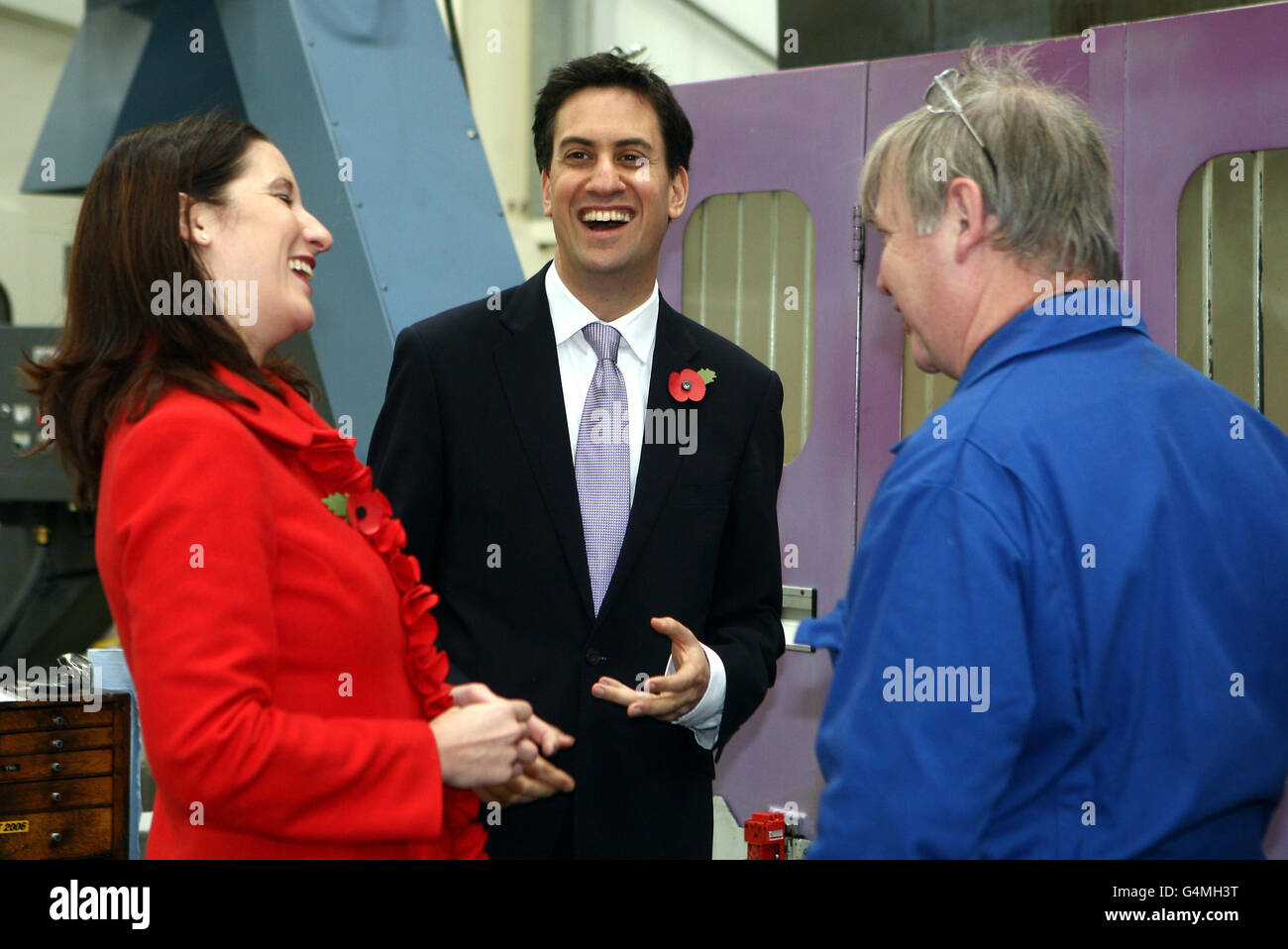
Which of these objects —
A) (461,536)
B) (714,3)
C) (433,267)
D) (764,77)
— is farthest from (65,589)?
(714,3)

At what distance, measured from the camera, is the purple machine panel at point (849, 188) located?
2.46 metres

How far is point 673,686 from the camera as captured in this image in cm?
162

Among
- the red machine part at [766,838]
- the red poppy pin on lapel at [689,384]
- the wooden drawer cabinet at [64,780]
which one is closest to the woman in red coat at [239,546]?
the red poppy pin on lapel at [689,384]

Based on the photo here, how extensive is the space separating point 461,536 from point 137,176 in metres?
0.69

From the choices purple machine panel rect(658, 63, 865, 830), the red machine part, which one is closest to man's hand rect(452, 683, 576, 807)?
the red machine part

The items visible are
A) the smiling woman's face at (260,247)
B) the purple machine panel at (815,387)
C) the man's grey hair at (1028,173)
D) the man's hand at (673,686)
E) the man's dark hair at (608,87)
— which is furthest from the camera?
the purple machine panel at (815,387)

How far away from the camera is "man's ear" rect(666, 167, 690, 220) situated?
2059 millimetres

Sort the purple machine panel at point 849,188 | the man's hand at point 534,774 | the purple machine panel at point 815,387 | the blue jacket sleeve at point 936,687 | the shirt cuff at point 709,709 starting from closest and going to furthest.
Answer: the blue jacket sleeve at point 936,687, the man's hand at point 534,774, the shirt cuff at point 709,709, the purple machine panel at point 849,188, the purple machine panel at point 815,387

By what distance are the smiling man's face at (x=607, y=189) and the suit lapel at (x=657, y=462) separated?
9cm

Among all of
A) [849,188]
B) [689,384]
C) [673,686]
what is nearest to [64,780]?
[673,686]

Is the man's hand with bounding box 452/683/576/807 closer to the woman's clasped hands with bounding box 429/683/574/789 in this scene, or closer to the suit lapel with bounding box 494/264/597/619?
the woman's clasped hands with bounding box 429/683/574/789

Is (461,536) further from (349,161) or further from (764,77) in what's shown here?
(764,77)

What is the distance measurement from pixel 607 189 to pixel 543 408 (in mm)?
378

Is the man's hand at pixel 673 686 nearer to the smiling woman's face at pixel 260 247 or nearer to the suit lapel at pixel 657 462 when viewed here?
the suit lapel at pixel 657 462
